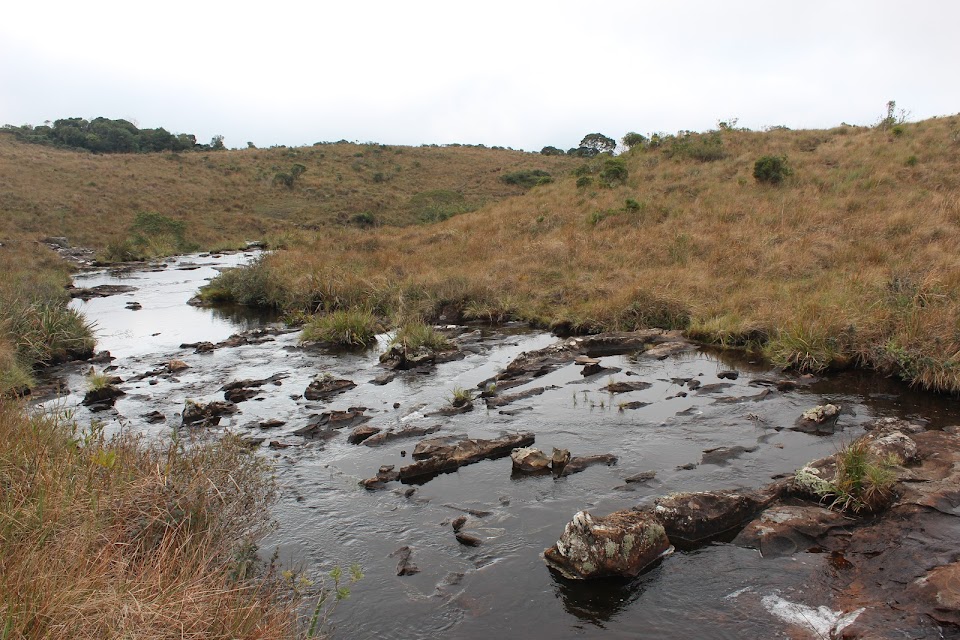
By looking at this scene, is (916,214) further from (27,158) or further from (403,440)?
(27,158)

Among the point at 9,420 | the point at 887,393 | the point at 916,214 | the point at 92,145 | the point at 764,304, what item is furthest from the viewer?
the point at 92,145

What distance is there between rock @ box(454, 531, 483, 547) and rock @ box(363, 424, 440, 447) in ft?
9.81

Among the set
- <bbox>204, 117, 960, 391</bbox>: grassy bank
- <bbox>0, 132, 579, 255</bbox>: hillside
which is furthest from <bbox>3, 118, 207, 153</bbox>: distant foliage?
<bbox>204, 117, 960, 391</bbox>: grassy bank

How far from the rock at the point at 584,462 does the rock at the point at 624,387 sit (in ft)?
9.47

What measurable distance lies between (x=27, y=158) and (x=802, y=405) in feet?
237

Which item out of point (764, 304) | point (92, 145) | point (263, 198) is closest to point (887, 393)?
point (764, 304)

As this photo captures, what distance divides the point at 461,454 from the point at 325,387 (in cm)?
452

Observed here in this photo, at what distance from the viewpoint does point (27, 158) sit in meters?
58.9

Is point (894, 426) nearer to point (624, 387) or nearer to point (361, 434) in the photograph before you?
point (624, 387)

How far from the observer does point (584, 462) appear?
25.8 ft

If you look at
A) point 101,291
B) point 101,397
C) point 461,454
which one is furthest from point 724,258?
point 101,291

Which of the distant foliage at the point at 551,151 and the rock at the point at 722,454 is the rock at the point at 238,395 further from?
the distant foliage at the point at 551,151

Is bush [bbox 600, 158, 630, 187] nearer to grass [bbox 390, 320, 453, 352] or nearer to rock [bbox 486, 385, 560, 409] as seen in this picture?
grass [bbox 390, 320, 453, 352]

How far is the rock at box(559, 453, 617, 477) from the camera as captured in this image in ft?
25.1
